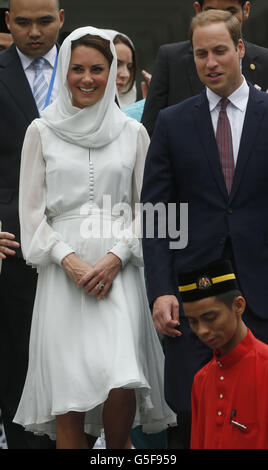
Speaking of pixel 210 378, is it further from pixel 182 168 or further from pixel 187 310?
A: pixel 182 168

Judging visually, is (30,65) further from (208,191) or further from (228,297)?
(228,297)

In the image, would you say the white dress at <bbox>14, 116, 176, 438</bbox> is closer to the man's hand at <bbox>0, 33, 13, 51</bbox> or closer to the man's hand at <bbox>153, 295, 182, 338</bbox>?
the man's hand at <bbox>153, 295, 182, 338</bbox>

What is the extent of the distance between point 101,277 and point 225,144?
88 centimetres

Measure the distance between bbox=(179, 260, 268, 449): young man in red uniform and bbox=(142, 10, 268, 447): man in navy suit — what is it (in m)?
0.69

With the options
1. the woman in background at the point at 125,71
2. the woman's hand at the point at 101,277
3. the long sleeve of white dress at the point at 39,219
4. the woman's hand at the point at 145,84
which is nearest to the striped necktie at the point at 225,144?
→ the long sleeve of white dress at the point at 39,219

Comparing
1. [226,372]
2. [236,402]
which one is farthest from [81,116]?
[236,402]

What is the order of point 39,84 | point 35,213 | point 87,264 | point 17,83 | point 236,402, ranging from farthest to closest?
point 39,84 < point 17,83 < point 35,213 < point 87,264 < point 236,402

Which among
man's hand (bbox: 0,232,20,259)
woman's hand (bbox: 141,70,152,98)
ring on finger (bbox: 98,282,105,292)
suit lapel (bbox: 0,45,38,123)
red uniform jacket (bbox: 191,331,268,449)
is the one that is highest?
woman's hand (bbox: 141,70,152,98)

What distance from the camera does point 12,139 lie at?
7602 millimetres

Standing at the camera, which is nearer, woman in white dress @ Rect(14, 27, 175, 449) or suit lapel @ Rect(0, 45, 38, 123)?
woman in white dress @ Rect(14, 27, 175, 449)

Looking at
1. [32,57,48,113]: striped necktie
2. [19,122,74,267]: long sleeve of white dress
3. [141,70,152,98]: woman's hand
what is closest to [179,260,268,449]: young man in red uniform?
[19,122,74,267]: long sleeve of white dress

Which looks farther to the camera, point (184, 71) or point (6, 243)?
point (184, 71)

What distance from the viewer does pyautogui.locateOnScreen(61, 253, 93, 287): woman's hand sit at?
6980 millimetres

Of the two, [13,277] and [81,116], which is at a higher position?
[81,116]
